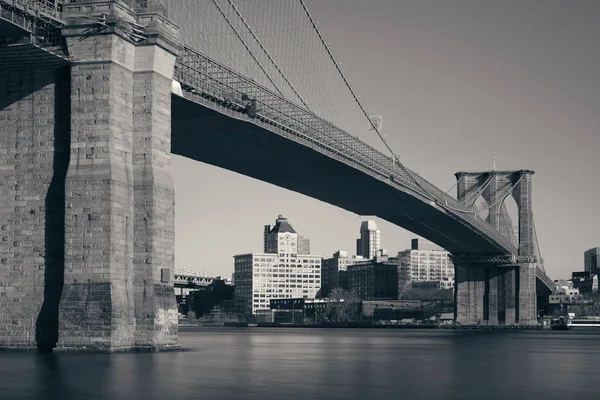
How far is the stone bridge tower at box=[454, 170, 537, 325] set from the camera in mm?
132125

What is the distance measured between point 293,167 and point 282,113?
15.1 metres

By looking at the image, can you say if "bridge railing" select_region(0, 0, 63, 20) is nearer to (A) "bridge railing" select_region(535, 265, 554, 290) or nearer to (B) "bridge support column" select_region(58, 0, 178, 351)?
(B) "bridge support column" select_region(58, 0, 178, 351)

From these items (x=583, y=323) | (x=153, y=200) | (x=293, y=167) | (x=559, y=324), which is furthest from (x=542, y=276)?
(x=153, y=200)

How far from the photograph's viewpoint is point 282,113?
2731 inches

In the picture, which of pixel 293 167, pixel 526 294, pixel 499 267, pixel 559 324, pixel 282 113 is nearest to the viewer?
pixel 282 113

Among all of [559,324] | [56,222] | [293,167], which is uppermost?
[293,167]

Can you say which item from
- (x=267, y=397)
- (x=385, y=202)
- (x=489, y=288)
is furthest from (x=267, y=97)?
(x=489, y=288)

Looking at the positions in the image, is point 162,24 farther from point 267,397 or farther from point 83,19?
point 267,397

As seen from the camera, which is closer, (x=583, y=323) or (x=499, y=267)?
(x=499, y=267)

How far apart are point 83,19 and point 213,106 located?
43.2ft

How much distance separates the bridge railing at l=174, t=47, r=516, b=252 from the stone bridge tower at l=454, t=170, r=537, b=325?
32712 millimetres

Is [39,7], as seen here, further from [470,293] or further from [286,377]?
[470,293]

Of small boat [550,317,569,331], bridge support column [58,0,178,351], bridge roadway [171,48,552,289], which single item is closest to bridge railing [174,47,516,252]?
bridge roadway [171,48,552,289]

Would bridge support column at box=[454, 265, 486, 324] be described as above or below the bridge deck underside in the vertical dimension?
below
